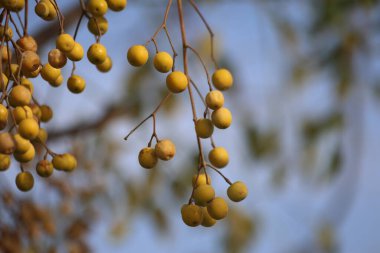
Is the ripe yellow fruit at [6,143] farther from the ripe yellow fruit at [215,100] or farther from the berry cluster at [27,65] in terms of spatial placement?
the ripe yellow fruit at [215,100]

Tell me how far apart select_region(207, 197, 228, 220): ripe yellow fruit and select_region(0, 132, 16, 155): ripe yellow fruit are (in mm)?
174

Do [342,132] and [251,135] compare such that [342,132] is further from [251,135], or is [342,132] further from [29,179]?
[29,179]

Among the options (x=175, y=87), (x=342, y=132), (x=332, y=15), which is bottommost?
(x=175, y=87)

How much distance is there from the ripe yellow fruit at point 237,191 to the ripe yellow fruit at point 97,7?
20 centimetres

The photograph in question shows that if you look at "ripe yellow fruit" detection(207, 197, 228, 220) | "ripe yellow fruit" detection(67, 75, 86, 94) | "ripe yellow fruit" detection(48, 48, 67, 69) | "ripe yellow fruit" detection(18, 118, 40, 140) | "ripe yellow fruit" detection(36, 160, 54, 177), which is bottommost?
"ripe yellow fruit" detection(18, 118, 40, 140)

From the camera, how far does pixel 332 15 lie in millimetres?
1669

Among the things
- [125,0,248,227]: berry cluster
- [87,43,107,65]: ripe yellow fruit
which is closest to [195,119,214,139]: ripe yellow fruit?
[125,0,248,227]: berry cluster

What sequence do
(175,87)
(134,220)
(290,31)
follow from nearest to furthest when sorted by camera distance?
(175,87) < (290,31) < (134,220)

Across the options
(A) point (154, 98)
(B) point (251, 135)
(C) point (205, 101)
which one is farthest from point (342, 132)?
(C) point (205, 101)

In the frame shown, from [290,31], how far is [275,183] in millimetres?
509

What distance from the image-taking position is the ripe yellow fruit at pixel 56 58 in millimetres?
493

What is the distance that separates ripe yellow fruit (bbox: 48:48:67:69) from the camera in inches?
19.4

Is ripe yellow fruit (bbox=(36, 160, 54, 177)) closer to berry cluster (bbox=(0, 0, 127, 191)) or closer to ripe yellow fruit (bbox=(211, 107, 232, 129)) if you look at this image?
berry cluster (bbox=(0, 0, 127, 191))

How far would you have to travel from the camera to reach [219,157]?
0.56 metres
